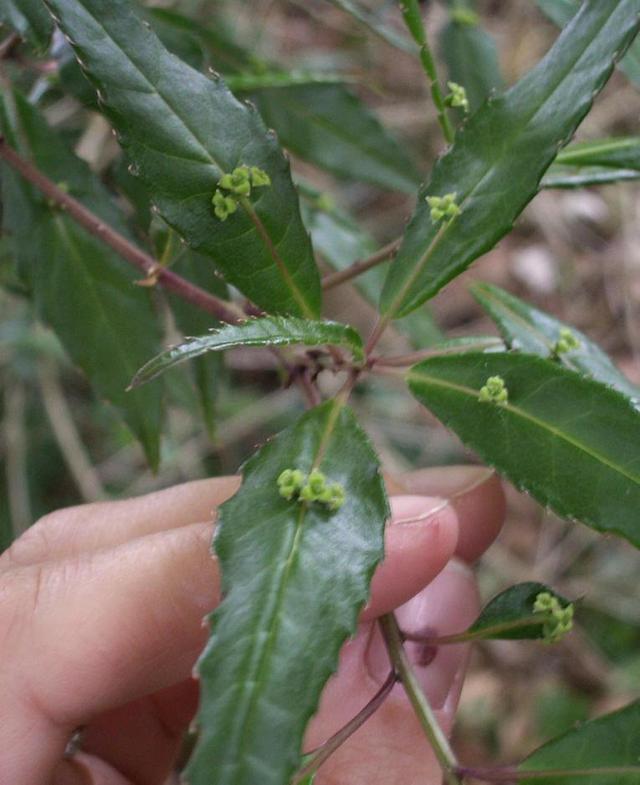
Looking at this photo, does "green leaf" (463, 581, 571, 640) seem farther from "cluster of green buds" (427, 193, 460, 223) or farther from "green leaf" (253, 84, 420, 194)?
"green leaf" (253, 84, 420, 194)

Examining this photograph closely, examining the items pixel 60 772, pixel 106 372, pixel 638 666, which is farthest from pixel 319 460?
pixel 638 666

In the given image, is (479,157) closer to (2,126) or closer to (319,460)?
(319,460)

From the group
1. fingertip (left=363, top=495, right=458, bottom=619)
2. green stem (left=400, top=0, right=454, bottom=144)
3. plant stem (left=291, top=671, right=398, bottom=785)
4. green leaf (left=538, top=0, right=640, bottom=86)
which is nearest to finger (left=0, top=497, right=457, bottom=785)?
fingertip (left=363, top=495, right=458, bottom=619)

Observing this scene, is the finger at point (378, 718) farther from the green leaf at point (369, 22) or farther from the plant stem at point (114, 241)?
the green leaf at point (369, 22)

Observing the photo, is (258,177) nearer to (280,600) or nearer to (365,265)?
(365,265)

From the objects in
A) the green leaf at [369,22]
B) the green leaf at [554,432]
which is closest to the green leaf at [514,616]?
the green leaf at [554,432]

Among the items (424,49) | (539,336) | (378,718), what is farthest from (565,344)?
(378,718)
